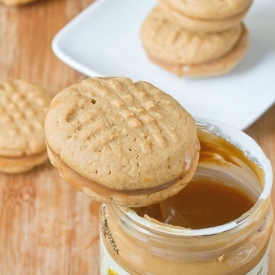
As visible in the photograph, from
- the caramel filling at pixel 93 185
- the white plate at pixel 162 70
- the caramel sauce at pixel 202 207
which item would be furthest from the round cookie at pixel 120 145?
the white plate at pixel 162 70

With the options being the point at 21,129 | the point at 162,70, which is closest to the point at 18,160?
the point at 21,129

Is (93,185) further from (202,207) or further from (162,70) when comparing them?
(162,70)

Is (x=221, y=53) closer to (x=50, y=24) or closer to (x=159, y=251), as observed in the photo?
(x=50, y=24)

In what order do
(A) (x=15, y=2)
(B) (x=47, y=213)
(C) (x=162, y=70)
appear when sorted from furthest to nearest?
(A) (x=15, y=2) < (C) (x=162, y=70) < (B) (x=47, y=213)

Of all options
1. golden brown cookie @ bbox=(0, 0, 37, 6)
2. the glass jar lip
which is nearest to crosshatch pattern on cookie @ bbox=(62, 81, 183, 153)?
the glass jar lip

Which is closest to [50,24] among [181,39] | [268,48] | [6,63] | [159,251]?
[6,63]

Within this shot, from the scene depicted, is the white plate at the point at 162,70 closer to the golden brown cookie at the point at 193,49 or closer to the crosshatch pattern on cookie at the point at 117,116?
the golden brown cookie at the point at 193,49

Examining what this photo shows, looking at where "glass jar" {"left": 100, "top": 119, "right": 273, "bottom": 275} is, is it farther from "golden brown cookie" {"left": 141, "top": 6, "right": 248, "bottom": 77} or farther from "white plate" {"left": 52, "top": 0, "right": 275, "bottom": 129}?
"golden brown cookie" {"left": 141, "top": 6, "right": 248, "bottom": 77}
